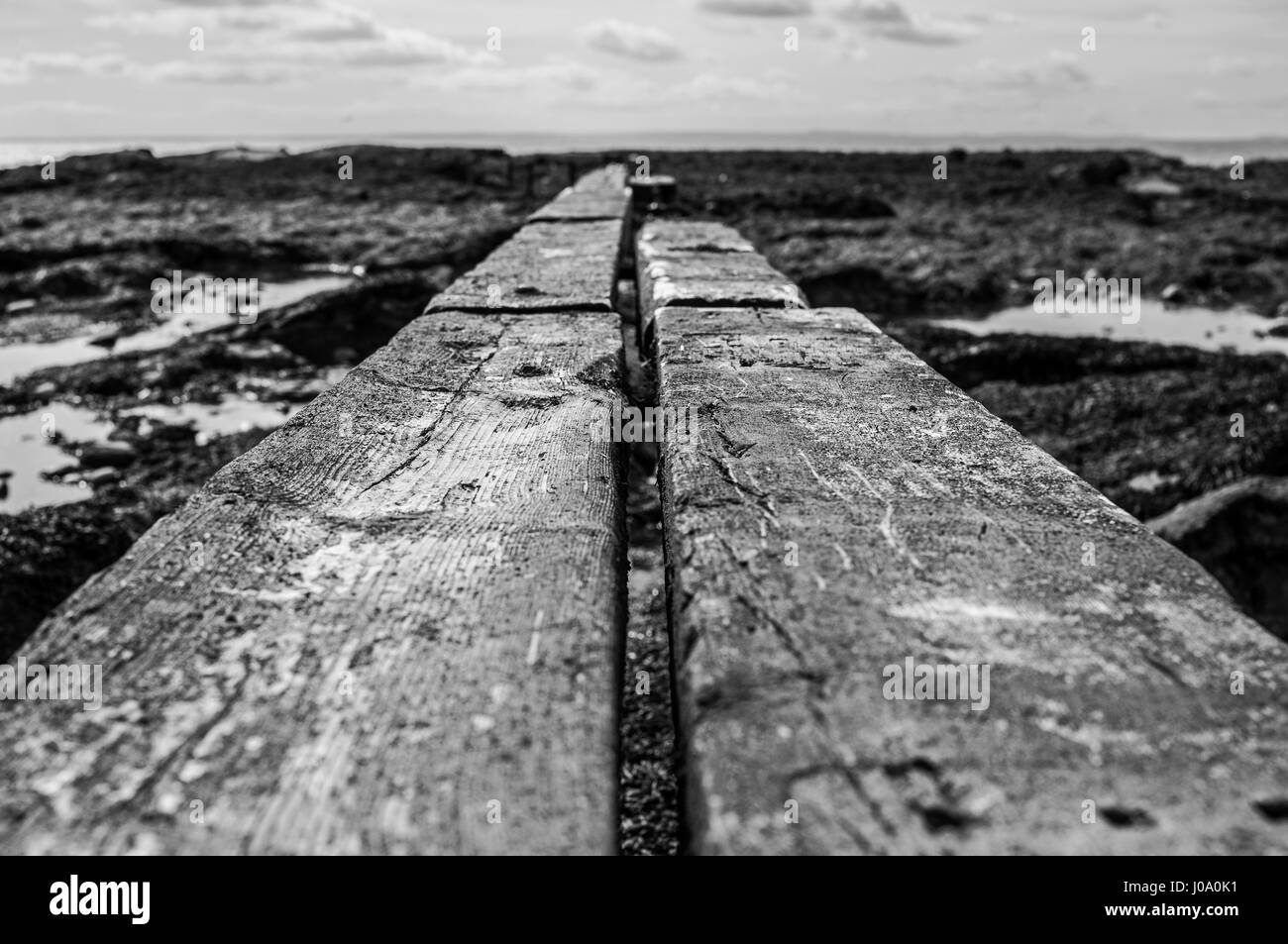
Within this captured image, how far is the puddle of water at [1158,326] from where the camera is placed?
26.8ft

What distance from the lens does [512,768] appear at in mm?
986

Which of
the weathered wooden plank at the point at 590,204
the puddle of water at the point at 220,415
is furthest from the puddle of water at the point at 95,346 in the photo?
the weathered wooden plank at the point at 590,204

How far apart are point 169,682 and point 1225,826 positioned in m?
1.13

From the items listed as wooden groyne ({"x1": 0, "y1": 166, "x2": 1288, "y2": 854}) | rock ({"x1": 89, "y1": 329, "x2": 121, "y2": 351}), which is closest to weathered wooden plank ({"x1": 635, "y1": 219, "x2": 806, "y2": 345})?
wooden groyne ({"x1": 0, "y1": 166, "x2": 1288, "y2": 854})

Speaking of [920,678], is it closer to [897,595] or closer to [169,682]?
[897,595]

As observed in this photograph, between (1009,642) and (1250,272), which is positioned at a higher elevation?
(1250,272)

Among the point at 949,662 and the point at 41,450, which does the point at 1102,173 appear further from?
the point at 949,662

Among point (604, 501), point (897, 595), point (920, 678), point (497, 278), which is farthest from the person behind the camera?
point (497, 278)

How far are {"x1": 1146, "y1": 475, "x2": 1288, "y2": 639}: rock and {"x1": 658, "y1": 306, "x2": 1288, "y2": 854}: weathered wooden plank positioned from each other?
7.57ft

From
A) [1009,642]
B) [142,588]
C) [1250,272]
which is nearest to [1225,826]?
[1009,642]

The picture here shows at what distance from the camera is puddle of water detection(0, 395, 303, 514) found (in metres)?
4.98

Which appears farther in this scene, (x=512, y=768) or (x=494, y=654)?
(x=494, y=654)

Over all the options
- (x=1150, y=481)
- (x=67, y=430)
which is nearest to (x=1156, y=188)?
(x=1150, y=481)

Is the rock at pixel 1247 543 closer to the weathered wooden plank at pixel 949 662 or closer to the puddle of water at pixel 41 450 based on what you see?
the weathered wooden plank at pixel 949 662
